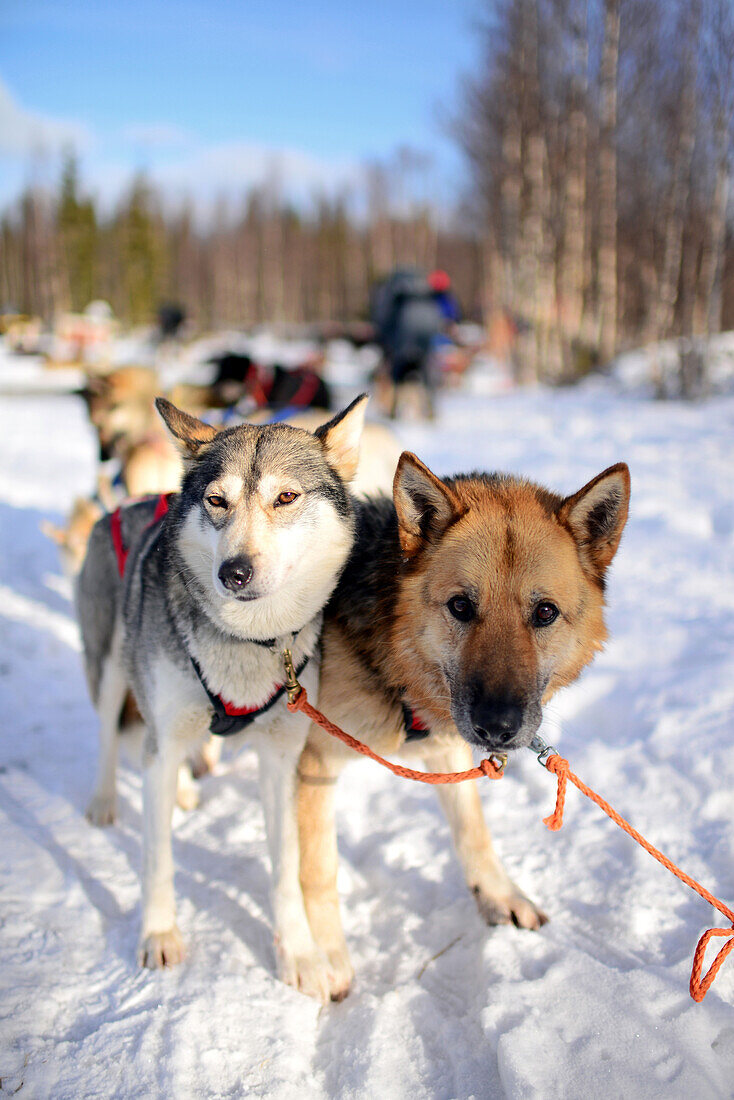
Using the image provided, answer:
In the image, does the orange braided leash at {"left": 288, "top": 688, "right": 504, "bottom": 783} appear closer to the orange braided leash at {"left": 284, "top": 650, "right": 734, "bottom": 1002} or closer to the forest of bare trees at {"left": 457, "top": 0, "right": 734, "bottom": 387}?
the orange braided leash at {"left": 284, "top": 650, "right": 734, "bottom": 1002}

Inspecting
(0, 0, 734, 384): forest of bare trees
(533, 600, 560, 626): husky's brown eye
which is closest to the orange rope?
(533, 600, 560, 626): husky's brown eye

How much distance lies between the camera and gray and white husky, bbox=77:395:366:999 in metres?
1.94

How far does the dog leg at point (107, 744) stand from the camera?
8.57ft

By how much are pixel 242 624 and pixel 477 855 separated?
3.79 feet

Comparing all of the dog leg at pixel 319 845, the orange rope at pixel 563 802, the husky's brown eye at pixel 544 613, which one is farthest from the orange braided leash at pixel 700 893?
the dog leg at pixel 319 845

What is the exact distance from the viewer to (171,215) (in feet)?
201

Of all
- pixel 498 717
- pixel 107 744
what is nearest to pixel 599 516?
pixel 498 717

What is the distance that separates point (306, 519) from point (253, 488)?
0.59ft

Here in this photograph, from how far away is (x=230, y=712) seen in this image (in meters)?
1.97

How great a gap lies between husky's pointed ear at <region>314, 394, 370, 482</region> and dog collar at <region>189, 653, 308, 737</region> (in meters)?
0.75

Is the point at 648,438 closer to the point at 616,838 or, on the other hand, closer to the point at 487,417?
the point at 487,417

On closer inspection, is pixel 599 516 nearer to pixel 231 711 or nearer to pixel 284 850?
pixel 231 711

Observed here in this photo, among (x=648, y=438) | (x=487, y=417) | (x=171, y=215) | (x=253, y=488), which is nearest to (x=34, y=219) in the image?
(x=171, y=215)

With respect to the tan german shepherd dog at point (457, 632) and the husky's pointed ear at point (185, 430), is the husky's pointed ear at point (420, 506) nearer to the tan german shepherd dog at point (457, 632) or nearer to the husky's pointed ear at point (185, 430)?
the tan german shepherd dog at point (457, 632)
